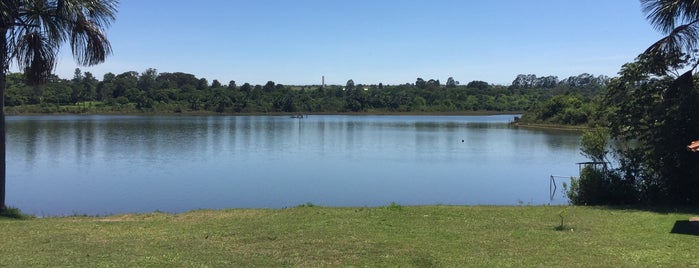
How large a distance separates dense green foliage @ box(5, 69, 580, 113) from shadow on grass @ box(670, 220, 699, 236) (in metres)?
135

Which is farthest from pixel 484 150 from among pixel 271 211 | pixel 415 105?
pixel 415 105

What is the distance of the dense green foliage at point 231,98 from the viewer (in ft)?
459

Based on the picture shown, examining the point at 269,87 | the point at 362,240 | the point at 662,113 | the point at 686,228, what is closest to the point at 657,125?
the point at 662,113

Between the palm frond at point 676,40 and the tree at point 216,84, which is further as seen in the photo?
the tree at point 216,84

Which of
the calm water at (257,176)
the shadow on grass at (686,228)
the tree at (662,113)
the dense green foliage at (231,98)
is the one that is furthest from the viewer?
the dense green foliage at (231,98)

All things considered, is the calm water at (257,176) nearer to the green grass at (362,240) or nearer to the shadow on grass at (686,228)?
the green grass at (362,240)

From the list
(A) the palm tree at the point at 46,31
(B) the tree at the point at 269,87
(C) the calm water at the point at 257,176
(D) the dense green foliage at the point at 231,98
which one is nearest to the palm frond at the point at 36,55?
(A) the palm tree at the point at 46,31

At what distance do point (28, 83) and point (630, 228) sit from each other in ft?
38.1

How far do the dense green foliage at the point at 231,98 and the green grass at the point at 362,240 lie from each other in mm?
130087

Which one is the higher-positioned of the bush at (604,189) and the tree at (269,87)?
the tree at (269,87)

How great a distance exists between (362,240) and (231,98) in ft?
509

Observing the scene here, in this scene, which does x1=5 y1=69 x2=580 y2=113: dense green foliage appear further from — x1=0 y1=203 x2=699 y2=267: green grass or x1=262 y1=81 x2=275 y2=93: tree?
x1=0 y1=203 x2=699 y2=267: green grass

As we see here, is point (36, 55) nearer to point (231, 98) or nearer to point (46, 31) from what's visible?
point (46, 31)

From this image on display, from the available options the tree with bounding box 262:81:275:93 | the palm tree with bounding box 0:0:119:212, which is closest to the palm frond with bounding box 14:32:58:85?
the palm tree with bounding box 0:0:119:212
